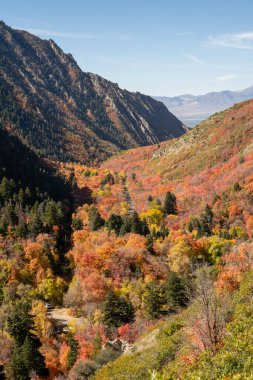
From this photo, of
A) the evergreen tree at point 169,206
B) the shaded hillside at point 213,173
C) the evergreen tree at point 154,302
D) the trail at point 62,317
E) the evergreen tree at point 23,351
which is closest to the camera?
the evergreen tree at point 23,351

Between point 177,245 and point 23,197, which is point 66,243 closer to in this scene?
point 23,197

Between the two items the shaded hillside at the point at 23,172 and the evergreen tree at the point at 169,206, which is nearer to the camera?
the evergreen tree at the point at 169,206

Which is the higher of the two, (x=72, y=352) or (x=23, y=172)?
(x=23, y=172)

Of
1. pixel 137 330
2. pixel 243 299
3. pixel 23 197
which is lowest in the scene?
pixel 137 330

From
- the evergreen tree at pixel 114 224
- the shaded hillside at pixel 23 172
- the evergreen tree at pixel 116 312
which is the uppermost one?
the shaded hillside at pixel 23 172

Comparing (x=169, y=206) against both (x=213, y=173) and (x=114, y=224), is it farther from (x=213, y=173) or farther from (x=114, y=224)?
(x=213, y=173)

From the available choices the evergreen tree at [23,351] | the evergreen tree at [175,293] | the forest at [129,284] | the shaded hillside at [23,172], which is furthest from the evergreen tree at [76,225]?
the evergreen tree at [23,351]

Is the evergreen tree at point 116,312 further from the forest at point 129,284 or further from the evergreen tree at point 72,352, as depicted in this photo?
the evergreen tree at point 72,352

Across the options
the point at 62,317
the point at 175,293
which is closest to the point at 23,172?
the point at 62,317

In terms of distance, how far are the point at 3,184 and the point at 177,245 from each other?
63336mm

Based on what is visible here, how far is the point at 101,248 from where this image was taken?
9631cm

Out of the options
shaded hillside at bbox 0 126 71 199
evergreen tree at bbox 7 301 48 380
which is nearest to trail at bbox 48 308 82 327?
evergreen tree at bbox 7 301 48 380

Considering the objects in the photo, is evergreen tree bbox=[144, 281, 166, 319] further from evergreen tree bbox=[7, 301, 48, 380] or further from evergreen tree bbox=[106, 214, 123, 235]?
evergreen tree bbox=[106, 214, 123, 235]

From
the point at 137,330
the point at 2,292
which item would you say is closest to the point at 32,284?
the point at 2,292
